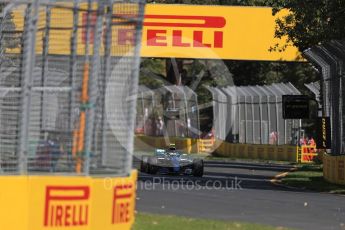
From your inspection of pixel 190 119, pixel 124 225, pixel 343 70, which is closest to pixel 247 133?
pixel 190 119

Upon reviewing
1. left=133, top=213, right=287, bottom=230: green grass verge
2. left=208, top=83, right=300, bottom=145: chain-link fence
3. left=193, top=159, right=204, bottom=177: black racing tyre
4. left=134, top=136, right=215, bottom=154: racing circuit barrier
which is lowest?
left=133, top=213, right=287, bottom=230: green grass verge

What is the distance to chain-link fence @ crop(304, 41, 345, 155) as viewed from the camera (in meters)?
25.9

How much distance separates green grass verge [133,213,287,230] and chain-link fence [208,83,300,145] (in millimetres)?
27799

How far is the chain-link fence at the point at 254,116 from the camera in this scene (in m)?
45.2

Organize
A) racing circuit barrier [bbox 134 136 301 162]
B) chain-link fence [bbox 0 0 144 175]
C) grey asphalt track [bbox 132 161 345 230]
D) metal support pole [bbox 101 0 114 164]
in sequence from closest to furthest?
chain-link fence [bbox 0 0 144 175], metal support pole [bbox 101 0 114 164], grey asphalt track [bbox 132 161 345 230], racing circuit barrier [bbox 134 136 301 162]

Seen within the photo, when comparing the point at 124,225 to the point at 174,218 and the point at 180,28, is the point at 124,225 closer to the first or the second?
the point at 174,218

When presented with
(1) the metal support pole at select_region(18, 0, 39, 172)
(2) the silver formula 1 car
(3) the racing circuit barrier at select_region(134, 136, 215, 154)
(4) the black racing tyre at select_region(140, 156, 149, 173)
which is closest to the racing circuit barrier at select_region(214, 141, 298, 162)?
(3) the racing circuit barrier at select_region(134, 136, 215, 154)

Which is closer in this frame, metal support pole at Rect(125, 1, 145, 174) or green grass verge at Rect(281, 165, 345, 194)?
metal support pole at Rect(125, 1, 145, 174)

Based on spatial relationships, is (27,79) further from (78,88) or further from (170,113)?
(170,113)

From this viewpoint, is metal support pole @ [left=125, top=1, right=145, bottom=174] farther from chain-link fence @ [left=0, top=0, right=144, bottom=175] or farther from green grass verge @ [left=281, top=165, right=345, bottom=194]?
green grass verge @ [left=281, top=165, right=345, bottom=194]

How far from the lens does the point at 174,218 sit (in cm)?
1466

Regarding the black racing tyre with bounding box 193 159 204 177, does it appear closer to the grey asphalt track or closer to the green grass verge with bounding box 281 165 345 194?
the grey asphalt track

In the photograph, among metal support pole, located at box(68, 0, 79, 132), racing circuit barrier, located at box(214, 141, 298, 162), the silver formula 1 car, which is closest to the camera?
metal support pole, located at box(68, 0, 79, 132)

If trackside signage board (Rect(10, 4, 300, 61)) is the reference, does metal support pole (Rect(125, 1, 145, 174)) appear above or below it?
below
